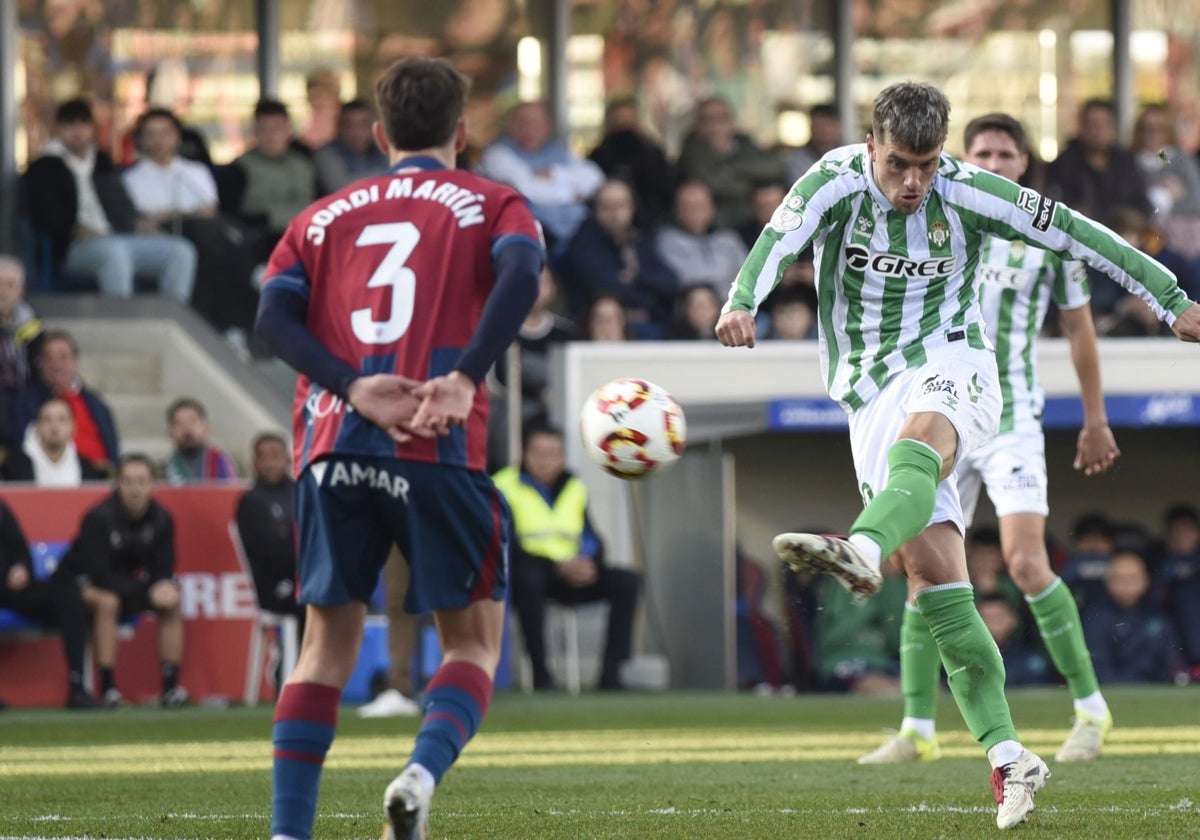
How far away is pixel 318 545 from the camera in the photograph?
5.10 m

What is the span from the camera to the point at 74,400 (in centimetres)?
1475

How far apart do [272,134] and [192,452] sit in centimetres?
Result: 348

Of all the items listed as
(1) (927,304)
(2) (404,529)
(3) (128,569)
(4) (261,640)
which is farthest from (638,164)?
(2) (404,529)

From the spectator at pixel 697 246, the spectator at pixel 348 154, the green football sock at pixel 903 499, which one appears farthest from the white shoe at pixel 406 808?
the spectator at pixel 348 154

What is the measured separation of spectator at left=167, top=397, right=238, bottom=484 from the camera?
48.3 feet

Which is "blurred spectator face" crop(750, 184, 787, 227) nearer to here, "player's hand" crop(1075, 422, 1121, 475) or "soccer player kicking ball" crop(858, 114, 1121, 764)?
"soccer player kicking ball" crop(858, 114, 1121, 764)

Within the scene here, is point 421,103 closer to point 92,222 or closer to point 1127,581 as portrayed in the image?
point 1127,581

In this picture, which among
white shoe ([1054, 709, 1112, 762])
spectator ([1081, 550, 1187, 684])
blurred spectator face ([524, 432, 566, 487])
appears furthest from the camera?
spectator ([1081, 550, 1187, 684])

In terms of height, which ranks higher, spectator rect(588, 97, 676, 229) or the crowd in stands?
spectator rect(588, 97, 676, 229)

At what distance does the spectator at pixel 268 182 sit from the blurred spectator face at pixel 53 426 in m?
3.13

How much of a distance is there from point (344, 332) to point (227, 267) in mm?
11682

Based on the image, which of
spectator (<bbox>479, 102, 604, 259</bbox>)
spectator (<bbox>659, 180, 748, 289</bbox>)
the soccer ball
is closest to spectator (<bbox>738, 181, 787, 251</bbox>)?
spectator (<bbox>659, 180, 748, 289</bbox>)

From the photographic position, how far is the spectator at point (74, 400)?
14570 millimetres

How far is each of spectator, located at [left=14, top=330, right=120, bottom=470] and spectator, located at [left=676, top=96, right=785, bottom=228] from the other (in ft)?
19.6
